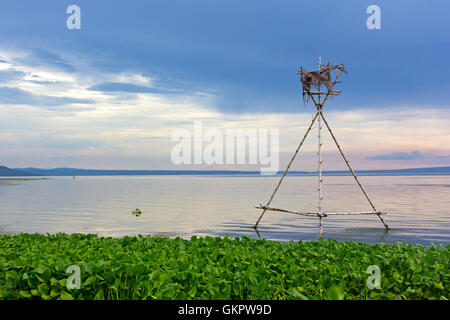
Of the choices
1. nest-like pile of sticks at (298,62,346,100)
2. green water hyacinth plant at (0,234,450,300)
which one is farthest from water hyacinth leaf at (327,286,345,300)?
nest-like pile of sticks at (298,62,346,100)

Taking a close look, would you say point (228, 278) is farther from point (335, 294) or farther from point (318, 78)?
point (318, 78)

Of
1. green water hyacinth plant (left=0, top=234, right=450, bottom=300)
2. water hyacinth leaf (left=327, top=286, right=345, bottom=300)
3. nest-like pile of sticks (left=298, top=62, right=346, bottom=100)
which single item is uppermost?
nest-like pile of sticks (left=298, top=62, right=346, bottom=100)

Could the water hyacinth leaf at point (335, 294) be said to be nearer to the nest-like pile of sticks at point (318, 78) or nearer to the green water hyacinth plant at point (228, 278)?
the green water hyacinth plant at point (228, 278)

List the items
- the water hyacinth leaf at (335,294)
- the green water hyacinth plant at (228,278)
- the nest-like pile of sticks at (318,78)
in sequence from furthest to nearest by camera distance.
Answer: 1. the nest-like pile of sticks at (318,78)
2. the green water hyacinth plant at (228,278)
3. the water hyacinth leaf at (335,294)

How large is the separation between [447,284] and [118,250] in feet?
18.0

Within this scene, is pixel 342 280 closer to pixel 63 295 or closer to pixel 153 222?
pixel 63 295

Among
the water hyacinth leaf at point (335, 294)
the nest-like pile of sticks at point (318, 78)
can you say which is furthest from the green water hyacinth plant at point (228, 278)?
the nest-like pile of sticks at point (318, 78)

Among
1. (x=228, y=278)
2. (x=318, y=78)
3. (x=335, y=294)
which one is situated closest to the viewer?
(x=335, y=294)

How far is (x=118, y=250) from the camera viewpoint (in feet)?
24.6

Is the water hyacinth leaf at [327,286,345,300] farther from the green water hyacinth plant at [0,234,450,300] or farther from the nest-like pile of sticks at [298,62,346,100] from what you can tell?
the nest-like pile of sticks at [298,62,346,100]

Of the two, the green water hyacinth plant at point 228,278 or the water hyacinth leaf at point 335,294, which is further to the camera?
the green water hyacinth plant at point 228,278

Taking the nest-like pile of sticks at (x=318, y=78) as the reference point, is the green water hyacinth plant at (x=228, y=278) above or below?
below

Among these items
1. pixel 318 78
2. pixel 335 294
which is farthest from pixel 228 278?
pixel 318 78

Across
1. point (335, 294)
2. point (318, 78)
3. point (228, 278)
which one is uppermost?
point (318, 78)
